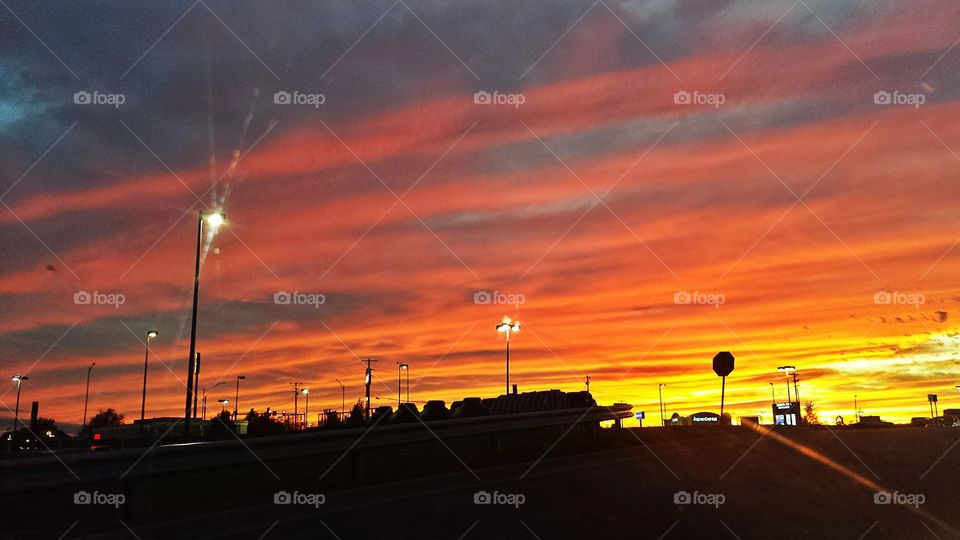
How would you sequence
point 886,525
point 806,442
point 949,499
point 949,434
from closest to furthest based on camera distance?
1. point 886,525
2. point 949,499
3. point 806,442
4. point 949,434

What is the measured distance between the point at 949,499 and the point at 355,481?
29.5 ft

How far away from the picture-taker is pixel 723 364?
2120 cm

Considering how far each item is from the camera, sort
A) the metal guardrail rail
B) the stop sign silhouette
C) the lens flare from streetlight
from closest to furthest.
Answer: the metal guardrail rail, the stop sign silhouette, the lens flare from streetlight

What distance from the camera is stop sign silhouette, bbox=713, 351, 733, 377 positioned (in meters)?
21.1

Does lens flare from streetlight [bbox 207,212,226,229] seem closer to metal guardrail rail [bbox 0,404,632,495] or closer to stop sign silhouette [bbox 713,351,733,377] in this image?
metal guardrail rail [bbox 0,404,632,495]

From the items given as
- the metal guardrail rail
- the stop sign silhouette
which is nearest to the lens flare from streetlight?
the metal guardrail rail

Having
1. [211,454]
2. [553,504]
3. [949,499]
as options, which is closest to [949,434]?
[949,499]

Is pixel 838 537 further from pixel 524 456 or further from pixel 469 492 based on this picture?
pixel 524 456

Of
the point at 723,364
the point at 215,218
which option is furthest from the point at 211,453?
the point at 215,218

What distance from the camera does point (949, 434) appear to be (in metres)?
18.7

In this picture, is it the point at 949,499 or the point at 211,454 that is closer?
the point at 211,454

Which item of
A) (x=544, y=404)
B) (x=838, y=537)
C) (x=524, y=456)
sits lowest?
(x=838, y=537)

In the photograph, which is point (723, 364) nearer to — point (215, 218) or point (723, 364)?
point (723, 364)

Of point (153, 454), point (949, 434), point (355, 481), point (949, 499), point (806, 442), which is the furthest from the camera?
point (949, 434)
